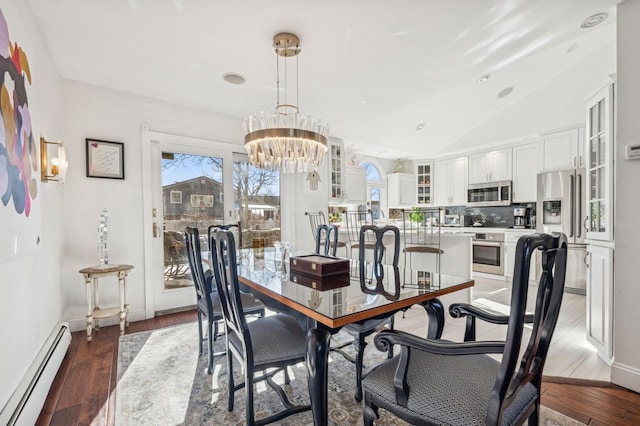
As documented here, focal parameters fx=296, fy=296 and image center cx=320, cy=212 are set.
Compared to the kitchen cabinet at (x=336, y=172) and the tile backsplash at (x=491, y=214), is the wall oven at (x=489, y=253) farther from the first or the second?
the kitchen cabinet at (x=336, y=172)

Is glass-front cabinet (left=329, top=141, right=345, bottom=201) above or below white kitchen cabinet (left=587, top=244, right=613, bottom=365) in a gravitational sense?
above

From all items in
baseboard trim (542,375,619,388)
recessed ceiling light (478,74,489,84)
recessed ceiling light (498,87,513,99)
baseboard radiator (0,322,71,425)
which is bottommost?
baseboard trim (542,375,619,388)

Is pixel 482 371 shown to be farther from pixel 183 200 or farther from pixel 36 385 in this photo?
pixel 183 200

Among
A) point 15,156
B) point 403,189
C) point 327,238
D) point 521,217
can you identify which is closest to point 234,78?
point 327,238

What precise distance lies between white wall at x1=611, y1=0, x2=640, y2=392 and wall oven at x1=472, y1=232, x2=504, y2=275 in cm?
326

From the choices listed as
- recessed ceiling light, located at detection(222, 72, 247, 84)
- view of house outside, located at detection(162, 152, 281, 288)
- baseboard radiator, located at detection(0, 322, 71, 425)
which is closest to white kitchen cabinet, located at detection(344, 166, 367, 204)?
view of house outside, located at detection(162, 152, 281, 288)

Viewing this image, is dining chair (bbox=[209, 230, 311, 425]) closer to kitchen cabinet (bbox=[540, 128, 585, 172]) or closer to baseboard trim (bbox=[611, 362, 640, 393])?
baseboard trim (bbox=[611, 362, 640, 393])

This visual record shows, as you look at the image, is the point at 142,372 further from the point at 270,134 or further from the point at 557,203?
the point at 557,203

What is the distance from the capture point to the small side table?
9.16 ft

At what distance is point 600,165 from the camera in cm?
249

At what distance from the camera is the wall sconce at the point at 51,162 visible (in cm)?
212

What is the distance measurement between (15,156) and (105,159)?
1.88 metres

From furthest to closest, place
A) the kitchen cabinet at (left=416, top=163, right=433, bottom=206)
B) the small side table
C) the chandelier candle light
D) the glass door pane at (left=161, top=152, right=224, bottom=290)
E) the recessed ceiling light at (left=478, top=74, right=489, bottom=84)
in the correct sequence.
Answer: the kitchen cabinet at (left=416, top=163, right=433, bottom=206), the recessed ceiling light at (left=478, top=74, right=489, bottom=84), the glass door pane at (left=161, top=152, right=224, bottom=290), the small side table, the chandelier candle light

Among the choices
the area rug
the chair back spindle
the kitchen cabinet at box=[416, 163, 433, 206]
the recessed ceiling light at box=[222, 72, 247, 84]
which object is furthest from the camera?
the kitchen cabinet at box=[416, 163, 433, 206]
